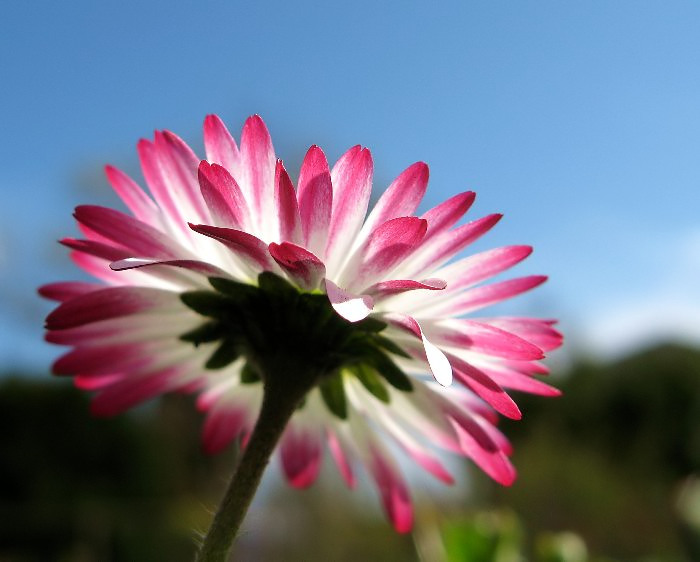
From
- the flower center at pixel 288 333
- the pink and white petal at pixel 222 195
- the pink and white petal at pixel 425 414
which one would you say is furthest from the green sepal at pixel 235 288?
the pink and white petal at pixel 425 414

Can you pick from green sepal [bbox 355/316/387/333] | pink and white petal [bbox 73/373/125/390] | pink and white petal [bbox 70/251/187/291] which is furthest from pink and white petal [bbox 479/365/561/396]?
pink and white petal [bbox 73/373/125/390]

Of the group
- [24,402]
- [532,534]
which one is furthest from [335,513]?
[24,402]

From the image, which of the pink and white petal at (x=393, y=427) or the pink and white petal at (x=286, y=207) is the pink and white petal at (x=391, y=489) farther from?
the pink and white petal at (x=286, y=207)

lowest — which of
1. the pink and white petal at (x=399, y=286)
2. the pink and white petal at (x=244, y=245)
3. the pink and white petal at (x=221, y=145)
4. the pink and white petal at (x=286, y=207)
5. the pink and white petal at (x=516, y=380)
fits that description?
the pink and white petal at (x=516, y=380)

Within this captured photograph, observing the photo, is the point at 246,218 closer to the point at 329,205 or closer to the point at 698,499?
the point at 329,205

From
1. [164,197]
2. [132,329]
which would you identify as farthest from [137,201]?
[132,329]

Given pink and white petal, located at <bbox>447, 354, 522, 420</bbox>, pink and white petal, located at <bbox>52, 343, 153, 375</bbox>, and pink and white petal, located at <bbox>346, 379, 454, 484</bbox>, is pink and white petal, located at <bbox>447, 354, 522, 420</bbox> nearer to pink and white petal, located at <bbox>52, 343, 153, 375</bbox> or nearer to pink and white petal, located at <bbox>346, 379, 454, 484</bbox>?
pink and white petal, located at <bbox>346, 379, 454, 484</bbox>
